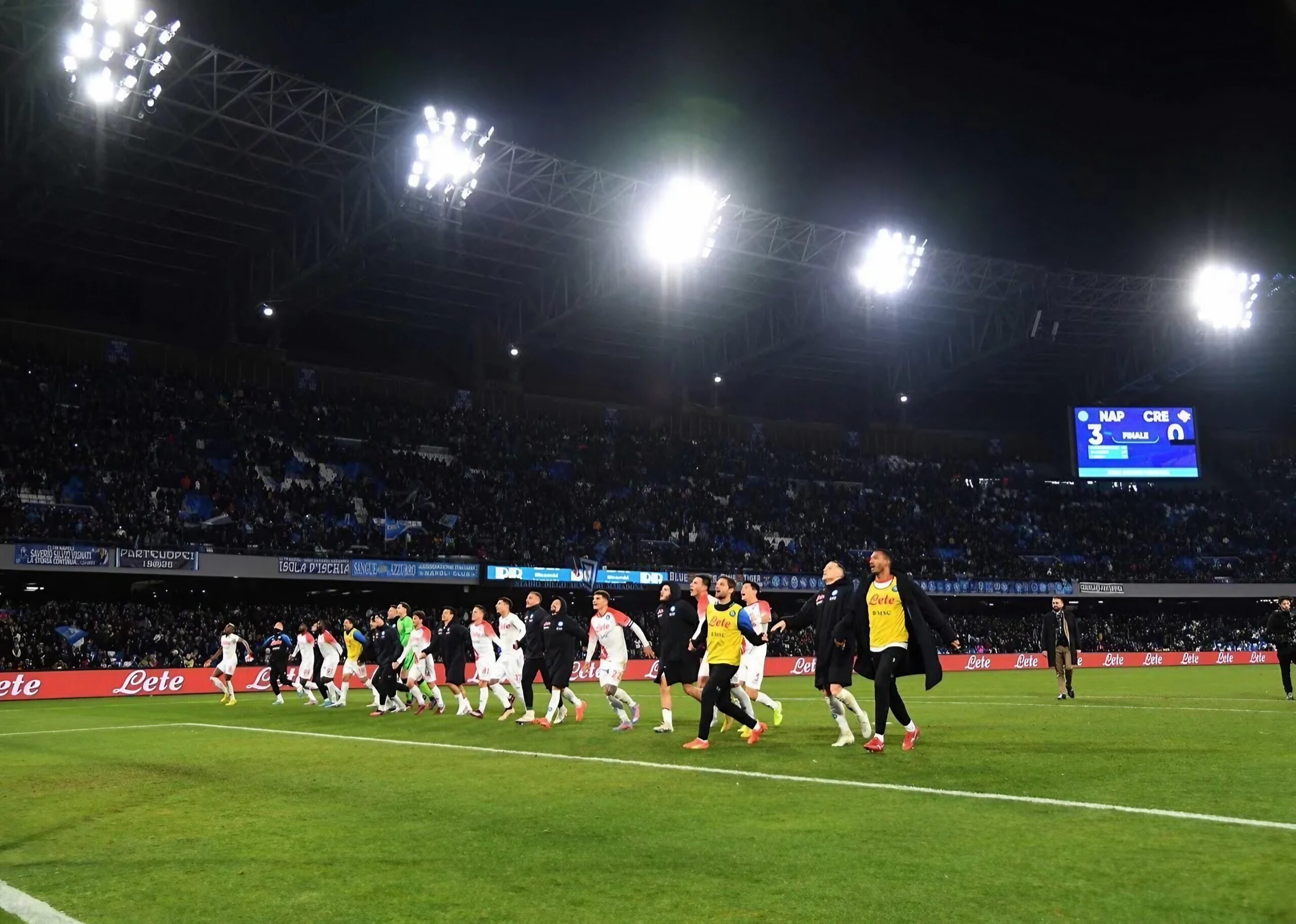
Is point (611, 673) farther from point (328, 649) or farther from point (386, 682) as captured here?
point (328, 649)

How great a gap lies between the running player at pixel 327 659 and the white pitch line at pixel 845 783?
807cm

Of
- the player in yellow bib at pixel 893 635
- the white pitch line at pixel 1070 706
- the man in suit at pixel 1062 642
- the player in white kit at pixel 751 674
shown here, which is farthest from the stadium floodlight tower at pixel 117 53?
the man in suit at pixel 1062 642

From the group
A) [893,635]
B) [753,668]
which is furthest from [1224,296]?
[893,635]

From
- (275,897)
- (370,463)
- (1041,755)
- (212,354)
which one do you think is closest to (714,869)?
(275,897)

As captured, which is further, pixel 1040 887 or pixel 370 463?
pixel 370 463

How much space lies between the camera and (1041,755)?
11.9 m

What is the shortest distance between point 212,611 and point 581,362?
24137mm

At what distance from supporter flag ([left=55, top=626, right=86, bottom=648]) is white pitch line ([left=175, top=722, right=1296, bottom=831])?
2031cm

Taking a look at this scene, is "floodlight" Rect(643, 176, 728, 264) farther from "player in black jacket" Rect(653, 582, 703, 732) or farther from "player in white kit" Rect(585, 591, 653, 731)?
"player in black jacket" Rect(653, 582, 703, 732)

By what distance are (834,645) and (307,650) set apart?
1566 centimetres

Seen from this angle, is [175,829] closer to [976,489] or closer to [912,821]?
[912,821]

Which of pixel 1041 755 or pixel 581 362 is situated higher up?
pixel 581 362

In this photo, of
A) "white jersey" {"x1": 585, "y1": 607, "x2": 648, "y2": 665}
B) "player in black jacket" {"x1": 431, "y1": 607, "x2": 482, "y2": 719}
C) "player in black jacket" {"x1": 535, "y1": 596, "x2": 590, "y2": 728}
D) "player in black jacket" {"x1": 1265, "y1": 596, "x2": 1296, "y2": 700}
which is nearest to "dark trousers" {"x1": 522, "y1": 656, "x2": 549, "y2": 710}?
"player in black jacket" {"x1": 535, "y1": 596, "x2": 590, "y2": 728}

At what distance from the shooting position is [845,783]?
9938 mm
